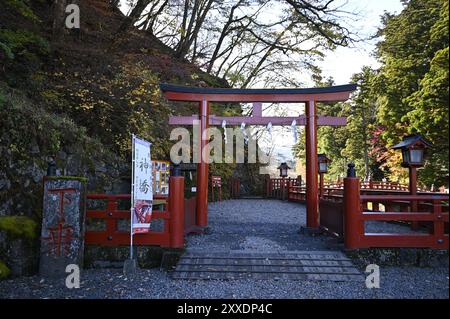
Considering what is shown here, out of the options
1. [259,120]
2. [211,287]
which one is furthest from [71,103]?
[211,287]

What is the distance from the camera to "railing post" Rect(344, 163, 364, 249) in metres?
5.70

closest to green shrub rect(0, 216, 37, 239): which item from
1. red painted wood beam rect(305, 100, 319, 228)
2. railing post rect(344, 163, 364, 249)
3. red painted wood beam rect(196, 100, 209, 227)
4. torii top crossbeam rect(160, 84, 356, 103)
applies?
red painted wood beam rect(196, 100, 209, 227)

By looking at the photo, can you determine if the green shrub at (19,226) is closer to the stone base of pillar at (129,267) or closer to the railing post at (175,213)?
the stone base of pillar at (129,267)

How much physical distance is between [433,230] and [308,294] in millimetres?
2855

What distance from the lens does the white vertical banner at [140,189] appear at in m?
5.19

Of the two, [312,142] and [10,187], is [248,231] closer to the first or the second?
[312,142]

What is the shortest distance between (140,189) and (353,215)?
379cm


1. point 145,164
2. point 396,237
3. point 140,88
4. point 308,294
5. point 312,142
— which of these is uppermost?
point 140,88

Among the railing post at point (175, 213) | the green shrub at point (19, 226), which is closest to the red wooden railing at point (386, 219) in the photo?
the railing post at point (175, 213)

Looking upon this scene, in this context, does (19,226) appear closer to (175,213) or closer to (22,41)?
(175,213)

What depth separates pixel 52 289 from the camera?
461 centimetres

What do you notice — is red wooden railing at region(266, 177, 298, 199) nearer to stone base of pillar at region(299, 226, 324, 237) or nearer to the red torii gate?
the red torii gate

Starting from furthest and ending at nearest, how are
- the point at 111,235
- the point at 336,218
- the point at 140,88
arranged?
1. the point at 140,88
2. the point at 336,218
3. the point at 111,235

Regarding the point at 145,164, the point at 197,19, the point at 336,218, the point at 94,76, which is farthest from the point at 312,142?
the point at 197,19
